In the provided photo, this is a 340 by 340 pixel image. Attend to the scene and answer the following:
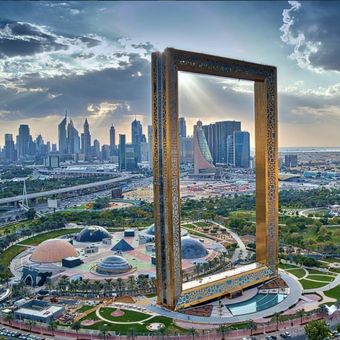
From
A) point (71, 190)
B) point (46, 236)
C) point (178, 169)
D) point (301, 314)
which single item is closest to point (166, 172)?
point (178, 169)

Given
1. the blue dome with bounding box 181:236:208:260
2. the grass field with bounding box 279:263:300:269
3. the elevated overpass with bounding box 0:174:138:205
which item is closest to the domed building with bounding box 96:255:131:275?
the blue dome with bounding box 181:236:208:260

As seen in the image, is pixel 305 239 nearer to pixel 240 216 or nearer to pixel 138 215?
pixel 240 216

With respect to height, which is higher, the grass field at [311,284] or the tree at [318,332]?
the tree at [318,332]

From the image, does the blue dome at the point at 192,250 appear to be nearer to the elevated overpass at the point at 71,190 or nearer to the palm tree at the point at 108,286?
the palm tree at the point at 108,286

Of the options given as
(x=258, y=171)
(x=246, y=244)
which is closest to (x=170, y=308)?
(x=258, y=171)

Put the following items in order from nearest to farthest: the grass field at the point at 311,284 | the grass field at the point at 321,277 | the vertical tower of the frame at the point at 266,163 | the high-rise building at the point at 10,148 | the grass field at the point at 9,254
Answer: the vertical tower of the frame at the point at 266,163
the grass field at the point at 311,284
the grass field at the point at 321,277
the grass field at the point at 9,254
the high-rise building at the point at 10,148

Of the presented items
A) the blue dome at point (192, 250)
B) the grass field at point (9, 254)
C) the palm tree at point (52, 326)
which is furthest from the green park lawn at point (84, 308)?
the blue dome at point (192, 250)

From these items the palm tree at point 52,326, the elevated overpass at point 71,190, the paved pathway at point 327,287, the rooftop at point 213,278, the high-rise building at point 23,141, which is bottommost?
the palm tree at point 52,326

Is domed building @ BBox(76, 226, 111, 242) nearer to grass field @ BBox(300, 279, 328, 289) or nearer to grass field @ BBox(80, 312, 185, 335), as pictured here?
grass field @ BBox(80, 312, 185, 335)
